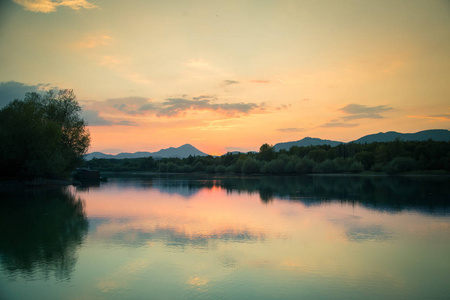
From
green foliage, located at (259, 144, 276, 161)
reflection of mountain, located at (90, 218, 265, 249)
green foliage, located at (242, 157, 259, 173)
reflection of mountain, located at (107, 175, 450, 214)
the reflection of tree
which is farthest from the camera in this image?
green foliage, located at (259, 144, 276, 161)

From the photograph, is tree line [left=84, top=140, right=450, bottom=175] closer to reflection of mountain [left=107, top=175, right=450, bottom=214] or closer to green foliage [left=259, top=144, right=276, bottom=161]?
green foliage [left=259, top=144, right=276, bottom=161]

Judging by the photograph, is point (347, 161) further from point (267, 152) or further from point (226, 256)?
point (226, 256)

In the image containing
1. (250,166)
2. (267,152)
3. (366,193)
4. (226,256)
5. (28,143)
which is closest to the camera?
(226,256)

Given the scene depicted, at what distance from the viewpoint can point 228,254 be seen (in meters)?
11.6

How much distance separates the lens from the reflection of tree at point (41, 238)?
1040 centimetres

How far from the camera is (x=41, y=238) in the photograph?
1427cm

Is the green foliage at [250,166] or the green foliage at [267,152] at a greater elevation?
the green foliage at [267,152]

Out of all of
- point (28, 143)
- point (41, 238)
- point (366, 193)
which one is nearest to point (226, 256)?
point (41, 238)

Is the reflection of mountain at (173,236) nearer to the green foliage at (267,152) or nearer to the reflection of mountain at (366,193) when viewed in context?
the reflection of mountain at (366,193)

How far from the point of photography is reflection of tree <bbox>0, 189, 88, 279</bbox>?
34.1 feet

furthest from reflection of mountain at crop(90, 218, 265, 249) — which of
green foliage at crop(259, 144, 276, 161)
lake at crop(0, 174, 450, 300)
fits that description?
green foliage at crop(259, 144, 276, 161)

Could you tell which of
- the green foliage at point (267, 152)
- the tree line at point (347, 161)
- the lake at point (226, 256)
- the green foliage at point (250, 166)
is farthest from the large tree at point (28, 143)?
the green foliage at point (267, 152)

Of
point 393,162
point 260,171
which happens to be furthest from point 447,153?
point 260,171

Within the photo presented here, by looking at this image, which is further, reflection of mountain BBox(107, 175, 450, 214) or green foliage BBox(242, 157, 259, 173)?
green foliage BBox(242, 157, 259, 173)
